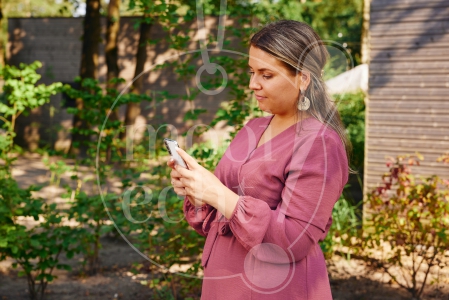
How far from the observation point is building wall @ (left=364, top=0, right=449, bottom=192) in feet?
19.1

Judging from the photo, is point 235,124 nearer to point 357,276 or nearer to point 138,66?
point 357,276

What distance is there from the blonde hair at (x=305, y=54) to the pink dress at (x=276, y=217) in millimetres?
85

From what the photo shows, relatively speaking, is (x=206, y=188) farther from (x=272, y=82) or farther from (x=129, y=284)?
(x=129, y=284)

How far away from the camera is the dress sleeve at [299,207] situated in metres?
1.52

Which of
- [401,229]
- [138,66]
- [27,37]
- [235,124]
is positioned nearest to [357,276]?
[401,229]

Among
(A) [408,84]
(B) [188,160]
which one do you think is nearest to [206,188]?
(B) [188,160]

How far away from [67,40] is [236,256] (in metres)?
15.2

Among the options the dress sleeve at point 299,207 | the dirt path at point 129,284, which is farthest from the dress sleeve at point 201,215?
the dirt path at point 129,284

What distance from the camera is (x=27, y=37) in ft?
52.5

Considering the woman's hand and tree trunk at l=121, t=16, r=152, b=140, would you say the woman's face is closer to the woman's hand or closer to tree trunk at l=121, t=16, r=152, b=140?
the woman's hand

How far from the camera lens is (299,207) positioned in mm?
1537

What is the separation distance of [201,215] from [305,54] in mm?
686

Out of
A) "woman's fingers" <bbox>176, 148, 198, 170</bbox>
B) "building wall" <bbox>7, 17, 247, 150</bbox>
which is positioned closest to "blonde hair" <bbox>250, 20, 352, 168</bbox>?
"woman's fingers" <bbox>176, 148, 198, 170</bbox>

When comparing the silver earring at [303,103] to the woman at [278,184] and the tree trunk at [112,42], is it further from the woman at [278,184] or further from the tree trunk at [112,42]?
the tree trunk at [112,42]
